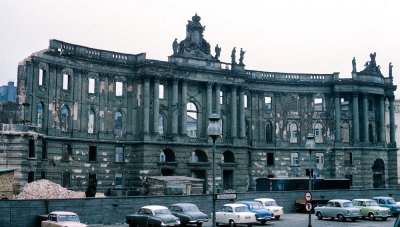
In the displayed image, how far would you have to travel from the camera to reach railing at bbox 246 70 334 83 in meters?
69.2

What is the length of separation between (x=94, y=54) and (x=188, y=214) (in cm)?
2906

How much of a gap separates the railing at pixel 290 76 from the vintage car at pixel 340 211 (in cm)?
3098

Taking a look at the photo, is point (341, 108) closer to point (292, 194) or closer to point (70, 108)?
point (292, 194)

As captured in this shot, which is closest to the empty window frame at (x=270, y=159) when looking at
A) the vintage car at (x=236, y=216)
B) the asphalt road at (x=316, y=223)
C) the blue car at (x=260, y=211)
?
the asphalt road at (x=316, y=223)

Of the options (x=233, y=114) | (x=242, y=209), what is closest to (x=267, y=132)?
(x=233, y=114)

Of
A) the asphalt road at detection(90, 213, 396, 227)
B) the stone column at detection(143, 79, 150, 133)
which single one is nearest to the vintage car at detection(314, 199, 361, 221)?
the asphalt road at detection(90, 213, 396, 227)

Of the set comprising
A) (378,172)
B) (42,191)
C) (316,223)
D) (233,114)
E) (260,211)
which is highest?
(233,114)

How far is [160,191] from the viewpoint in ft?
173

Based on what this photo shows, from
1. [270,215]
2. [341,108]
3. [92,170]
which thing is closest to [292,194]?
[270,215]

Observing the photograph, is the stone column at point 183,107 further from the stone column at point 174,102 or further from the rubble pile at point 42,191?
the rubble pile at point 42,191

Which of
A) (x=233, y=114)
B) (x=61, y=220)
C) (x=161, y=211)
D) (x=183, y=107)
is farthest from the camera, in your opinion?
(x=233, y=114)

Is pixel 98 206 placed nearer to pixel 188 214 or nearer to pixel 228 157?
pixel 188 214

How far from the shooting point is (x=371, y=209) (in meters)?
40.3

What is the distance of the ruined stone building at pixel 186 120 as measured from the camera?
5284 cm
